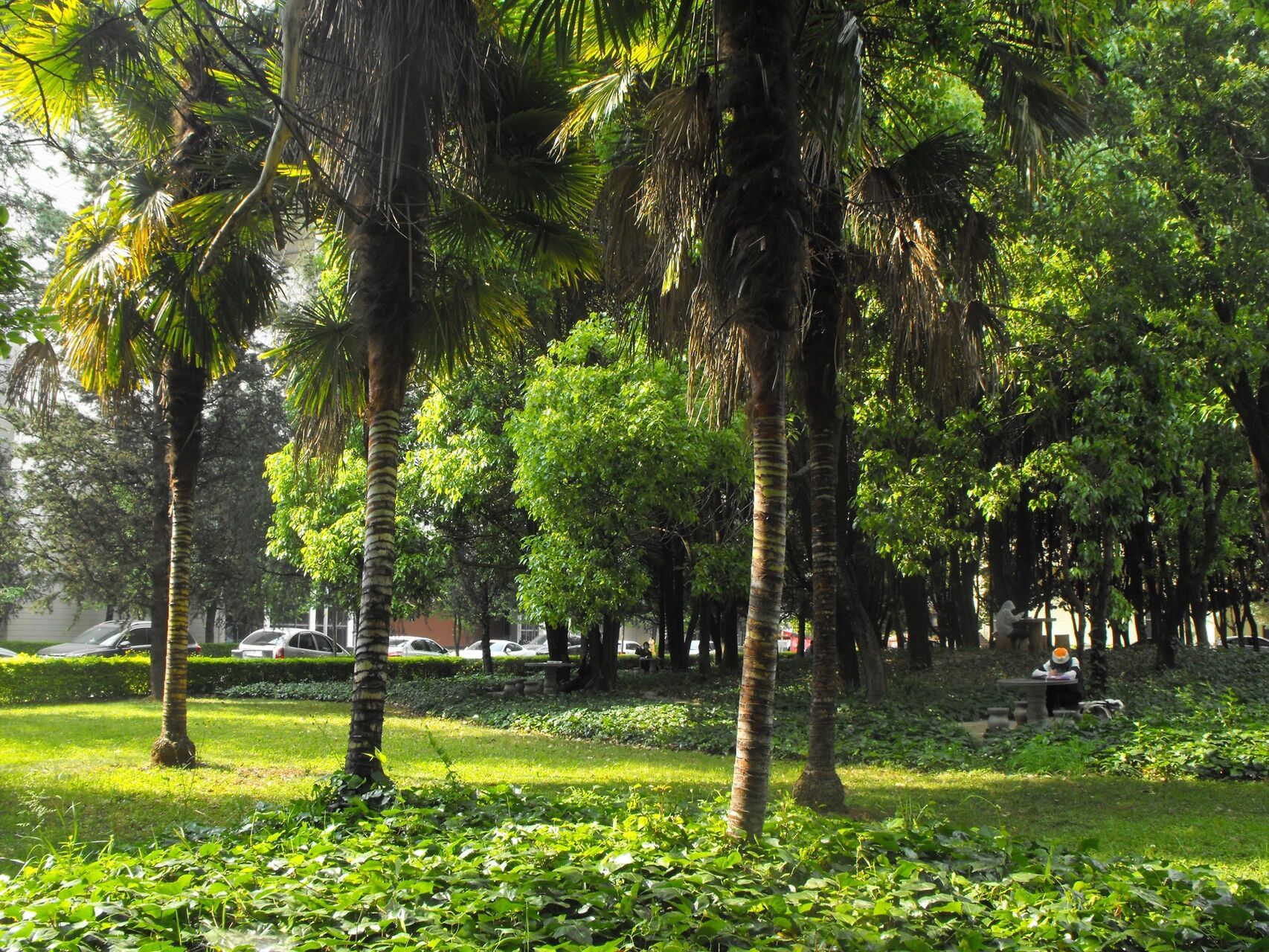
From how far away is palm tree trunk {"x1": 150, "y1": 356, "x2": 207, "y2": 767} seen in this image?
34.5 feet

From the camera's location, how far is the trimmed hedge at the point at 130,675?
19859 mm

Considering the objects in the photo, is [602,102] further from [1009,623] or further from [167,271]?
[1009,623]

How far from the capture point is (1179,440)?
13875 mm

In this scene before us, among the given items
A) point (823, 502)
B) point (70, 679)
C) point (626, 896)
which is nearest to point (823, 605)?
point (823, 502)

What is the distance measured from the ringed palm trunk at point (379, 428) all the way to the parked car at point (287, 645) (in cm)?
2097

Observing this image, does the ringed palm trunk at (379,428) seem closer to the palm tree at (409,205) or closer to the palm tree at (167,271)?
the palm tree at (409,205)

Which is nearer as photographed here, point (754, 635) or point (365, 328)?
point (754, 635)

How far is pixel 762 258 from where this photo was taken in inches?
223

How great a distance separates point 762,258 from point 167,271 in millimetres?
6659

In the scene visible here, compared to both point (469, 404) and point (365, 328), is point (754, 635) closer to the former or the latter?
point (365, 328)

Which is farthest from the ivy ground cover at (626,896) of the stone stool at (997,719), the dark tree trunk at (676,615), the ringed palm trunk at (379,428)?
the dark tree trunk at (676,615)

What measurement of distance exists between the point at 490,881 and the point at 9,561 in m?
32.6

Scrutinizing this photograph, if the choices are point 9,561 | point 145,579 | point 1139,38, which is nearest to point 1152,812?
point 1139,38

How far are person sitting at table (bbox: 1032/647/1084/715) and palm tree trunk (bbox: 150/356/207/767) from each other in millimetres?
11386
